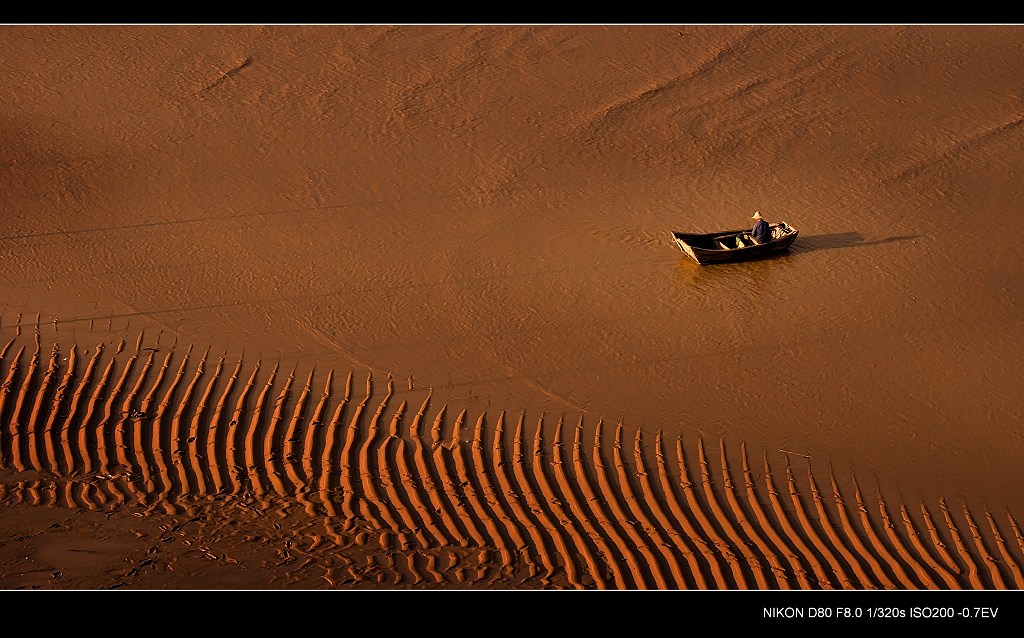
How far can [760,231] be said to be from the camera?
13.5m

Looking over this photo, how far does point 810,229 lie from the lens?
14.5 metres

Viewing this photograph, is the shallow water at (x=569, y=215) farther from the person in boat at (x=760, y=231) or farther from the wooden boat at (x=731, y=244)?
the person in boat at (x=760, y=231)

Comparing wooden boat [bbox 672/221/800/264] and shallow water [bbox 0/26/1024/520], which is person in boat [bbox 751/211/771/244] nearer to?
wooden boat [bbox 672/221/800/264]

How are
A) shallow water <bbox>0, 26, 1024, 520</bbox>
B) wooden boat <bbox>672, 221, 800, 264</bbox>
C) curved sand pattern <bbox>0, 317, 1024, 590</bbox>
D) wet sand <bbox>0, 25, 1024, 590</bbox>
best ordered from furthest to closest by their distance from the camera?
1. wooden boat <bbox>672, 221, 800, 264</bbox>
2. shallow water <bbox>0, 26, 1024, 520</bbox>
3. wet sand <bbox>0, 25, 1024, 590</bbox>
4. curved sand pattern <bbox>0, 317, 1024, 590</bbox>

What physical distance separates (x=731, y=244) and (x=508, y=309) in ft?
11.4

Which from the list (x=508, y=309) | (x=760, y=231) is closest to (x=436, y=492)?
(x=508, y=309)

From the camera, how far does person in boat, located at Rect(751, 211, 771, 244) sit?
13.5 meters

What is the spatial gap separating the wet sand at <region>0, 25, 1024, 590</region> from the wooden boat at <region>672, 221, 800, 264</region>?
32 cm

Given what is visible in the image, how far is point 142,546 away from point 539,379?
4631mm

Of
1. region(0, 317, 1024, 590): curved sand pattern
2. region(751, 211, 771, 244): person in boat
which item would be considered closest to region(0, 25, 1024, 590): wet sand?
region(0, 317, 1024, 590): curved sand pattern

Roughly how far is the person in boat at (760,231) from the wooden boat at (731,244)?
0.08 m

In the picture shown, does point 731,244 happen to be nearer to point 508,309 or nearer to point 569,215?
point 569,215

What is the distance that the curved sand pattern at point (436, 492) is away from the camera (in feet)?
28.3

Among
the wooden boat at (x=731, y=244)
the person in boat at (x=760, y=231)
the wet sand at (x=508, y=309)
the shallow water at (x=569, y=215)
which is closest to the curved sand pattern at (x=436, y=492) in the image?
the wet sand at (x=508, y=309)
